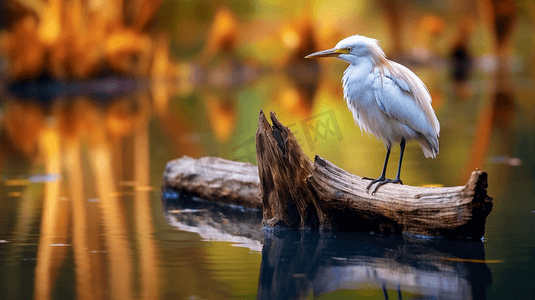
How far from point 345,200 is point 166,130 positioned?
21.2 ft

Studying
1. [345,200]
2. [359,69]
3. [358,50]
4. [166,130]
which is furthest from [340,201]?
[166,130]

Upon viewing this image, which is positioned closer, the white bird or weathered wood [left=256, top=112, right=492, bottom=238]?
weathered wood [left=256, top=112, right=492, bottom=238]

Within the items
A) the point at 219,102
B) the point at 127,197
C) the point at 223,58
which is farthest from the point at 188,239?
the point at 223,58

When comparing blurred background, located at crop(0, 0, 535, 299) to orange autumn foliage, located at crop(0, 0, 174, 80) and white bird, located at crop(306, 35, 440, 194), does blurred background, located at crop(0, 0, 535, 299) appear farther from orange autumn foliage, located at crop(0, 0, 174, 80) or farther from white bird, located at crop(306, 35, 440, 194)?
white bird, located at crop(306, 35, 440, 194)

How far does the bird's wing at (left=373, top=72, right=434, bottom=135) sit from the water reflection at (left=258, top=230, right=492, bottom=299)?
65 centimetres

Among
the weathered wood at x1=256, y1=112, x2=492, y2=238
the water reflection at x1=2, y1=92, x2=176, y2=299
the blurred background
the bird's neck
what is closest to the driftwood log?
the weathered wood at x1=256, y1=112, x2=492, y2=238

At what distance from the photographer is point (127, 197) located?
5164 millimetres

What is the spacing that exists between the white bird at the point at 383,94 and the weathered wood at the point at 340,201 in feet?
0.46

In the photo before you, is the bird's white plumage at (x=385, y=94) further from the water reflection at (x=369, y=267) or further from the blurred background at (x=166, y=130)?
the blurred background at (x=166, y=130)

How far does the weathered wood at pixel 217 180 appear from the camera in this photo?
4.67 m

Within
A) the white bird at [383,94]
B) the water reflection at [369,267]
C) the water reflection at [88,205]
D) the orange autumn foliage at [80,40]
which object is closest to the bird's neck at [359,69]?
the white bird at [383,94]

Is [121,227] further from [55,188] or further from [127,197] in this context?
[55,188]

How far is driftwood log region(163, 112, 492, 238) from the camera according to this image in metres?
3.45

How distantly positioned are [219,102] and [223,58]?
12.5 metres
